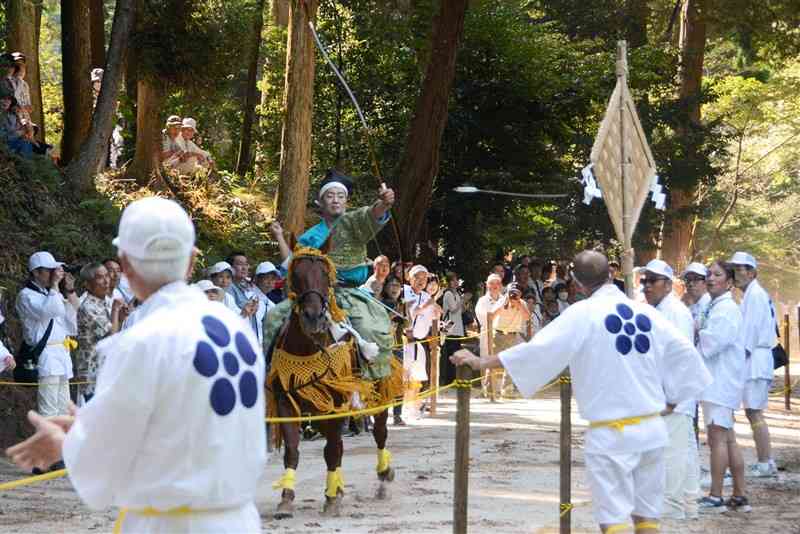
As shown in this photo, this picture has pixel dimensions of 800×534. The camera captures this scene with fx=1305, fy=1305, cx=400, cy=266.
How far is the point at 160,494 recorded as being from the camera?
13.9 feet

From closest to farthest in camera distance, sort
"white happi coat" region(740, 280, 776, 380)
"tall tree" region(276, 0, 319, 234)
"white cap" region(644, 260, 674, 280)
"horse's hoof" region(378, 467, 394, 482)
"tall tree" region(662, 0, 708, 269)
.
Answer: "white cap" region(644, 260, 674, 280), "horse's hoof" region(378, 467, 394, 482), "white happi coat" region(740, 280, 776, 380), "tall tree" region(276, 0, 319, 234), "tall tree" region(662, 0, 708, 269)

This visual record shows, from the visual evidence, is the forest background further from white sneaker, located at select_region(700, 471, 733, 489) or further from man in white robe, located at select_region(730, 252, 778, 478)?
white sneaker, located at select_region(700, 471, 733, 489)

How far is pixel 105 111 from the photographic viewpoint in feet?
60.6

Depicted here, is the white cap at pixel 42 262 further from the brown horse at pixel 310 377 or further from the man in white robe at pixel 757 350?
the man in white robe at pixel 757 350

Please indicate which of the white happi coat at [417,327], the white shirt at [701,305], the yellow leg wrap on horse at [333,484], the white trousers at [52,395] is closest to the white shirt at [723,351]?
the white shirt at [701,305]

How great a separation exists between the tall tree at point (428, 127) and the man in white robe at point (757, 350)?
33.1 ft

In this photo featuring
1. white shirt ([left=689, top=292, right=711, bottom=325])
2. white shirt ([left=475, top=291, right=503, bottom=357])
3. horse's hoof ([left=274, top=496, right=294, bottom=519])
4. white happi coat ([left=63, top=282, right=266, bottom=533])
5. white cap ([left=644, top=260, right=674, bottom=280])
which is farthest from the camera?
white shirt ([left=475, top=291, right=503, bottom=357])

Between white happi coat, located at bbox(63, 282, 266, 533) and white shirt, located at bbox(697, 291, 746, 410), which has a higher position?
white shirt, located at bbox(697, 291, 746, 410)

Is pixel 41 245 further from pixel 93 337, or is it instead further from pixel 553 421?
pixel 553 421

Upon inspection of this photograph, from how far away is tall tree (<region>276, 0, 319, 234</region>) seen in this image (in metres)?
20.1

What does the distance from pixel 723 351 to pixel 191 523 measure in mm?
7755

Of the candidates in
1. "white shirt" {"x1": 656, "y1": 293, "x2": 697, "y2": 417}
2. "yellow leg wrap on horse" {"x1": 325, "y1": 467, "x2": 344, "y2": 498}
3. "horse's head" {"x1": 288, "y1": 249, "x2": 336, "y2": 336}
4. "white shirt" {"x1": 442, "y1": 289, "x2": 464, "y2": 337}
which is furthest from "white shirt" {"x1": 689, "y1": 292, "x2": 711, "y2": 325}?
"white shirt" {"x1": 442, "y1": 289, "x2": 464, "y2": 337}

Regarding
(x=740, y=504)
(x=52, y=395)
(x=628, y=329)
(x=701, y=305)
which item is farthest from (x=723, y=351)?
(x=52, y=395)

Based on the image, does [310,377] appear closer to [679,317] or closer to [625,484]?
[679,317]
